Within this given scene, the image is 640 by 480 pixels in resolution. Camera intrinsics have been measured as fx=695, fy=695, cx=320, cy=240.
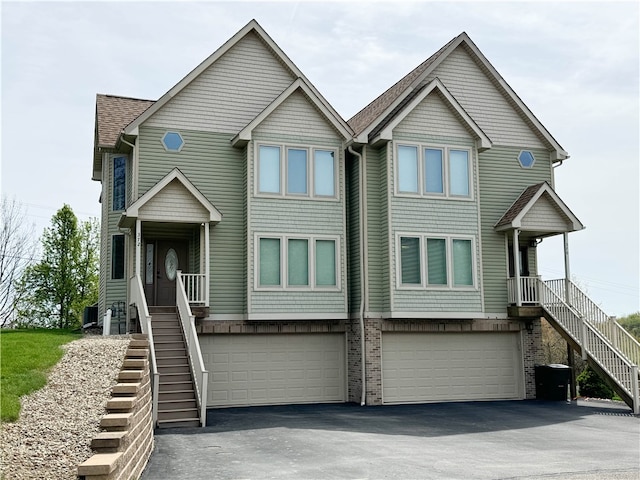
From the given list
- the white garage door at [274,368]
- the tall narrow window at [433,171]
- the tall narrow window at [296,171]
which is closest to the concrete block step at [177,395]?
the white garage door at [274,368]

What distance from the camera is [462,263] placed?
69.8ft

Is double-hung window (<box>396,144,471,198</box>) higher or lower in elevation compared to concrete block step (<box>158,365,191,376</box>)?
higher

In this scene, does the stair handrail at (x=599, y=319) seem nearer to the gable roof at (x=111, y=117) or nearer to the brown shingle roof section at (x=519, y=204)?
the brown shingle roof section at (x=519, y=204)

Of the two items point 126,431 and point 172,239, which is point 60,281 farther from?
point 126,431

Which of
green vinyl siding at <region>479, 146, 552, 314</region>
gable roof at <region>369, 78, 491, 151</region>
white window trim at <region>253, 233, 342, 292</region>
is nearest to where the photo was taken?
white window trim at <region>253, 233, 342, 292</region>

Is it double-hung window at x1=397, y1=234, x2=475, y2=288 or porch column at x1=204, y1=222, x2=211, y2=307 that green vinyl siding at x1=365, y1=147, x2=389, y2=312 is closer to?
double-hung window at x1=397, y1=234, x2=475, y2=288

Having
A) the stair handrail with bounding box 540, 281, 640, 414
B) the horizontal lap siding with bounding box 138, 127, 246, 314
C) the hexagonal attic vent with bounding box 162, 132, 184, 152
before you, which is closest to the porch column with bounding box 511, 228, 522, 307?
the stair handrail with bounding box 540, 281, 640, 414

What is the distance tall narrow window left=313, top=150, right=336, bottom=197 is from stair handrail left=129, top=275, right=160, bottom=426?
19.7ft

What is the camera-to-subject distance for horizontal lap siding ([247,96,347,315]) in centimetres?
2002

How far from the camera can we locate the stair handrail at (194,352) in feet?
49.5

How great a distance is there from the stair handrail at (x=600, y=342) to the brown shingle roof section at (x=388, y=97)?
7.73 m

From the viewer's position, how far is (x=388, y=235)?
2055 centimetres

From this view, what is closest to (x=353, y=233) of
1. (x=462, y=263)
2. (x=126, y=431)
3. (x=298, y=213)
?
(x=298, y=213)

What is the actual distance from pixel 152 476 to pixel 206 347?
32.1 feet
